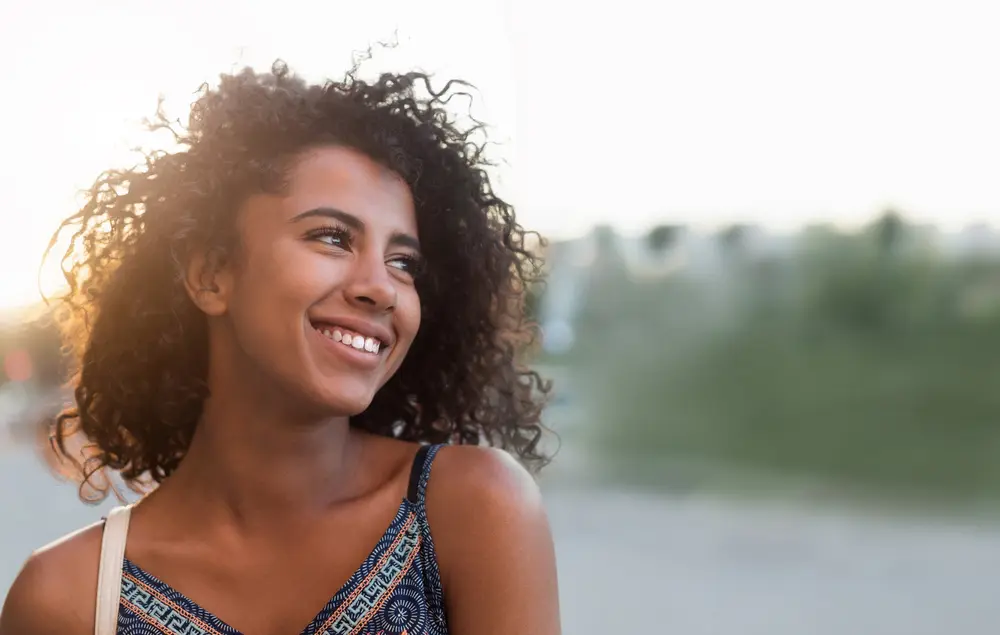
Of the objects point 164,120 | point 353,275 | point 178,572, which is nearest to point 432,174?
point 353,275

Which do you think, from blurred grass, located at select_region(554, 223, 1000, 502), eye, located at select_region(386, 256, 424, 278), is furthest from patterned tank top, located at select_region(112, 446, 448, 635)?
blurred grass, located at select_region(554, 223, 1000, 502)

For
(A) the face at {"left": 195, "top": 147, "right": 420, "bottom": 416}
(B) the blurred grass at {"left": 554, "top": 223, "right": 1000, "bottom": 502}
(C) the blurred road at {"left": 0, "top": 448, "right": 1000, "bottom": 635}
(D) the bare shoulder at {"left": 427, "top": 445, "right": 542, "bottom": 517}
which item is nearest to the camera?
(A) the face at {"left": 195, "top": 147, "right": 420, "bottom": 416}

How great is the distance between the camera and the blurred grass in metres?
4.21

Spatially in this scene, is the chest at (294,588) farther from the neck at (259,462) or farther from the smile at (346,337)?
the smile at (346,337)

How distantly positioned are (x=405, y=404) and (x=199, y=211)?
15.3 inches

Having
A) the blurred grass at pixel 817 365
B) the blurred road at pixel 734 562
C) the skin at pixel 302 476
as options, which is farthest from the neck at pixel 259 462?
the blurred grass at pixel 817 365

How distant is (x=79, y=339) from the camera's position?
1.33 m

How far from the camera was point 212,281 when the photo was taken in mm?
1155

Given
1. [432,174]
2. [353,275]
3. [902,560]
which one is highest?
[432,174]

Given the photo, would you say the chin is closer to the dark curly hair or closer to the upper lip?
the upper lip

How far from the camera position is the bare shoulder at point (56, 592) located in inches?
45.3

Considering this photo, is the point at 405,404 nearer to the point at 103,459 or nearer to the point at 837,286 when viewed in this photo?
the point at 103,459

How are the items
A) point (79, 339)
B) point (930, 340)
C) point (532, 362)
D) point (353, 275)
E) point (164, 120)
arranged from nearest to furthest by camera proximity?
point (353, 275) → point (164, 120) → point (79, 339) → point (532, 362) → point (930, 340)

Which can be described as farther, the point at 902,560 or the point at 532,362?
the point at 902,560
